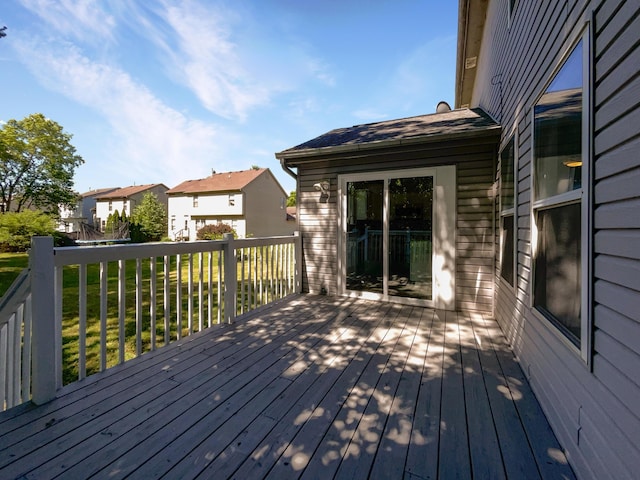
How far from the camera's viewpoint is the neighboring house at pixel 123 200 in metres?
27.9

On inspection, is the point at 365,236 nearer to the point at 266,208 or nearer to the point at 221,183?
the point at 266,208

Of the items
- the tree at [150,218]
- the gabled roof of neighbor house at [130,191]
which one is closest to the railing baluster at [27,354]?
the tree at [150,218]

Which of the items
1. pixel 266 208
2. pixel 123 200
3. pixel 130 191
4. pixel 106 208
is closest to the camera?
pixel 266 208

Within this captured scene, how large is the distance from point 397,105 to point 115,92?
33.5 feet

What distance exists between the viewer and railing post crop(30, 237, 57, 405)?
1.78 metres

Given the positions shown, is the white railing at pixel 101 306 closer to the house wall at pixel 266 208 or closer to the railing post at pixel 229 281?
the railing post at pixel 229 281

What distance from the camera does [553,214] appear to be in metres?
1.91

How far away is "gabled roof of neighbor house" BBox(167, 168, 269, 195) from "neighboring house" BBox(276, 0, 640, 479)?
16.8 metres

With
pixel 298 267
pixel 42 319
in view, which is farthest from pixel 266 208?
pixel 42 319

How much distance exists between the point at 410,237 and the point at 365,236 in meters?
0.71

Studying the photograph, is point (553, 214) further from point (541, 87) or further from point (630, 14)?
point (630, 14)

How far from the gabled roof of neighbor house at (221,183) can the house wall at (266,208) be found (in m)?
0.44

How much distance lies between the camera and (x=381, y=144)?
13.6ft

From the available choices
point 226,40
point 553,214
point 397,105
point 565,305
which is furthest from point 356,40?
point 565,305
